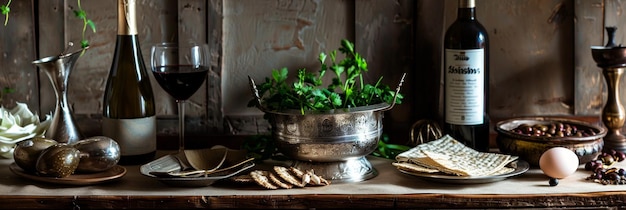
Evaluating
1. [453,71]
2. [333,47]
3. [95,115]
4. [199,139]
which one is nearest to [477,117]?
[453,71]

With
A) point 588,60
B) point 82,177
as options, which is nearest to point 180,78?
point 82,177

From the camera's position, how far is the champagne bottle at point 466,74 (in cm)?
157

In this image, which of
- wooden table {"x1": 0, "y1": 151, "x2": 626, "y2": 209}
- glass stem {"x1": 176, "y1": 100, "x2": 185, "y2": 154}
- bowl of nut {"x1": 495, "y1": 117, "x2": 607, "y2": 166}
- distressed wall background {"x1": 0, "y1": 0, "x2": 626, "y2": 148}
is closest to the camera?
wooden table {"x1": 0, "y1": 151, "x2": 626, "y2": 209}

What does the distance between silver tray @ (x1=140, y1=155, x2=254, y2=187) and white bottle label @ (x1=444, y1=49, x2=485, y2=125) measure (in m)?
0.41

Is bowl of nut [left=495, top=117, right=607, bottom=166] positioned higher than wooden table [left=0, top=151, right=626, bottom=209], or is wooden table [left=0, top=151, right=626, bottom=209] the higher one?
bowl of nut [left=495, top=117, right=607, bottom=166]

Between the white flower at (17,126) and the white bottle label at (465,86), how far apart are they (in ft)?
2.61

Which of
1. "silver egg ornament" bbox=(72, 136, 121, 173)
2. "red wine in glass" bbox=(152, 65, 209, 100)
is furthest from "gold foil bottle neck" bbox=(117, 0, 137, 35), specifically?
"silver egg ornament" bbox=(72, 136, 121, 173)

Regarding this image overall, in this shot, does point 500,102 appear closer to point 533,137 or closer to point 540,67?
point 540,67

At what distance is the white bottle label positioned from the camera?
1571 mm

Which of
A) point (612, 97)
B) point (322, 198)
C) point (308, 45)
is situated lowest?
point (322, 198)

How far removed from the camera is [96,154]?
145 centimetres

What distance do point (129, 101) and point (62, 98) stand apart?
0.42 ft

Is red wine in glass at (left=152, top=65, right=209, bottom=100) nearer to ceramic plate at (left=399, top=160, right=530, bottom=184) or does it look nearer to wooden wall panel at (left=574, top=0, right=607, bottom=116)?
ceramic plate at (left=399, top=160, right=530, bottom=184)

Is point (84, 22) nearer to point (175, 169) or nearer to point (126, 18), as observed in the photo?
point (126, 18)
